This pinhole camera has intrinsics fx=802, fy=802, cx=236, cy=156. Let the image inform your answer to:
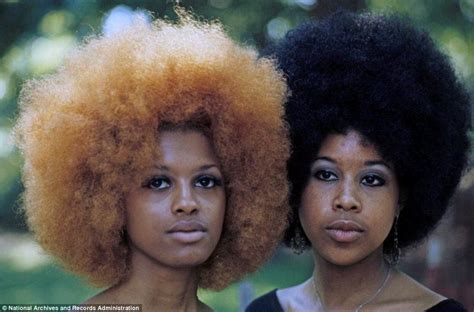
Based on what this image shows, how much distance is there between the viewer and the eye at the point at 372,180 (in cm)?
355

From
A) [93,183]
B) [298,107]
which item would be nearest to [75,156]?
[93,183]

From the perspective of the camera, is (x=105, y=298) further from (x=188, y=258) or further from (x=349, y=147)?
(x=349, y=147)

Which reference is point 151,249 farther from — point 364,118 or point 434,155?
point 434,155

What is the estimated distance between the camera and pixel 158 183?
3.21 m

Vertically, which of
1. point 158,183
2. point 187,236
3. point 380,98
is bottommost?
point 187,236

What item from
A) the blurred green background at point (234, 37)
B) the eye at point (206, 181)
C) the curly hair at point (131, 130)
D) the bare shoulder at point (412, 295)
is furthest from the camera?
the blurred green background at point (234, 37)

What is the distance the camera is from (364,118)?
3561mm

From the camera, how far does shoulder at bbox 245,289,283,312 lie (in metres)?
4.13

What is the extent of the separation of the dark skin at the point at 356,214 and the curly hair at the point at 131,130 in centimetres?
19

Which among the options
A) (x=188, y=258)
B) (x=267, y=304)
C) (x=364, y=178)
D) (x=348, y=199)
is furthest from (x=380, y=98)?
(x=267, y=304)

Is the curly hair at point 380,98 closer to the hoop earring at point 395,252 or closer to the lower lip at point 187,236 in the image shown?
the hoop earring at point 395,252

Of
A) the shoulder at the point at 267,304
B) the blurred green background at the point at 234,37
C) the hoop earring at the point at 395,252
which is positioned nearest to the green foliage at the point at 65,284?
the blurred green background at the point at 234,37

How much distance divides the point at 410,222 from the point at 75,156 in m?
1.76

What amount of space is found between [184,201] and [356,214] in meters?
0.80
